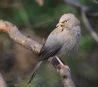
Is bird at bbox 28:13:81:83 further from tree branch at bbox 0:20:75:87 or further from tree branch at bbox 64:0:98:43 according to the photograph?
tree branch at bbox 64:0:98:43

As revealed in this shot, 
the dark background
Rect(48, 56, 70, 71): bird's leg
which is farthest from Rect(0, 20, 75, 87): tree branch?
the dark background

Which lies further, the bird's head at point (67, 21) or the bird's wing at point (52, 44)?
the bird's head at point (67, 21)

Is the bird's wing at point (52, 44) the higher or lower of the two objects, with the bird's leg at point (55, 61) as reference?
higher

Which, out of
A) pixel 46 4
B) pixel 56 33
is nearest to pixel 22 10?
pixel 46 4

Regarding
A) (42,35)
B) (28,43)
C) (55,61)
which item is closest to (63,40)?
(55,61)

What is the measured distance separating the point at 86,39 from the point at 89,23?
0.33 metres

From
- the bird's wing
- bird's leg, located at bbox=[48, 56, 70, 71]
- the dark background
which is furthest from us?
the dark background

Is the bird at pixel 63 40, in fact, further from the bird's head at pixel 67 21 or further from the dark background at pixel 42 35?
the dark background at pixel 42 35

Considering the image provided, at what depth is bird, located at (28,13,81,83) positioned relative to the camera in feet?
17.3

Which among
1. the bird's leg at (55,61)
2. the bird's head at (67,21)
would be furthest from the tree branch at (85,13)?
the bird's leg at (55,61)

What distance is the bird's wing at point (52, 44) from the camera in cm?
523

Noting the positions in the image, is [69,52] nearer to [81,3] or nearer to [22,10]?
[81,3]

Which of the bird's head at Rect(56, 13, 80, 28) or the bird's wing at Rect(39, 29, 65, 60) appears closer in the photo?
the bird's wing at Rect(39, 29, 65, 60)

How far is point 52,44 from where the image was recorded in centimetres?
530
